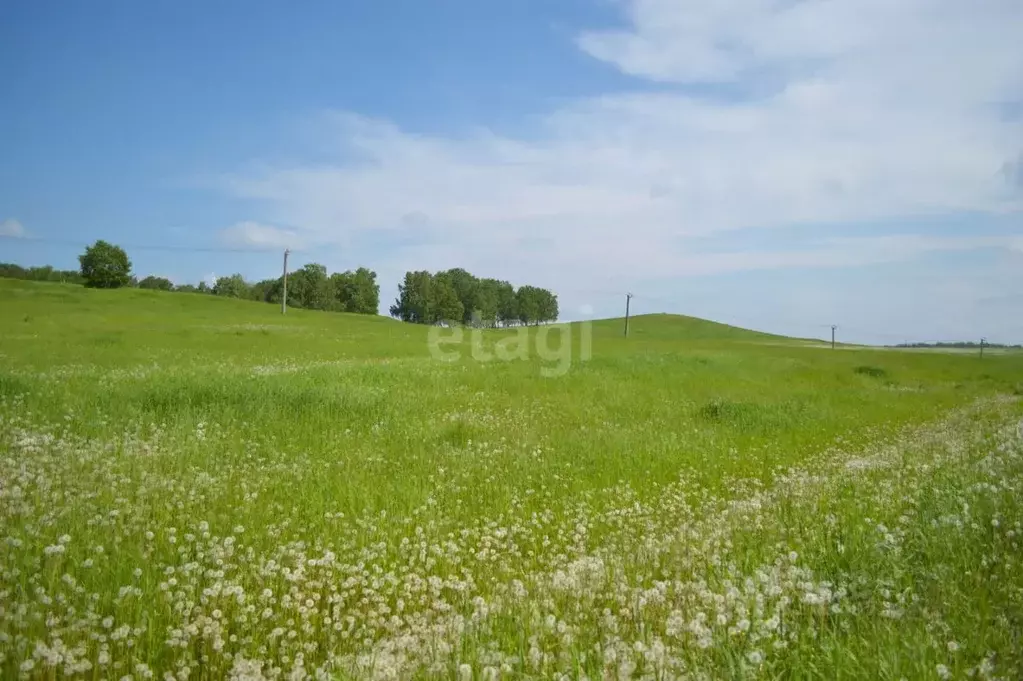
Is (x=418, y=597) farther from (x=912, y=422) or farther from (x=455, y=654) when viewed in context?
(x=912, y=422)

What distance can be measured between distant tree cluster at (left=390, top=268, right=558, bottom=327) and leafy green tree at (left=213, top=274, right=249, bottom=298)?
160 feet

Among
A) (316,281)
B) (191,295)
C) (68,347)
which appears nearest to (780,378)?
(68,347)

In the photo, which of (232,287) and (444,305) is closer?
(444,305)

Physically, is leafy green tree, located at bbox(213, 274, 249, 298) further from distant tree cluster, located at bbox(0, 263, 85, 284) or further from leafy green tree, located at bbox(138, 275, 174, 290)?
distant tree cluster, located at bbox(0, 263, 85, 284)

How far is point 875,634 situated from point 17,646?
5405 mm

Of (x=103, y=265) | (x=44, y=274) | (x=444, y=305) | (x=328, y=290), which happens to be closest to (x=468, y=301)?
(x=444, y=305)

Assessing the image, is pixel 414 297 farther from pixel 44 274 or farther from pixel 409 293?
pixel 44 274

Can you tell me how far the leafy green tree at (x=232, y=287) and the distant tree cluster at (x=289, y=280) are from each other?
6788 millimetres

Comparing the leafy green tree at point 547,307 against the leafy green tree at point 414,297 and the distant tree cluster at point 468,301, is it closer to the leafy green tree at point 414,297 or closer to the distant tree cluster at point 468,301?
the distant tree cluster at point 468,301

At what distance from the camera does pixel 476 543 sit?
6.62 meters

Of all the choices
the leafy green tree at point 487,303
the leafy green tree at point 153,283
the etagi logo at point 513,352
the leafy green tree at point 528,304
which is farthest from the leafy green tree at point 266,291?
the etagi logo at point 513,352

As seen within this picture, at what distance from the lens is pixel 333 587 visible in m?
4.92

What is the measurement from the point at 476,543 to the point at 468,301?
142617 millimetres

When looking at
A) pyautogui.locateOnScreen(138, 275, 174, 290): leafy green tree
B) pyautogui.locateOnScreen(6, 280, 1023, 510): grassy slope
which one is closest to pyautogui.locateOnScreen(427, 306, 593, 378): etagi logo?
pyautogui.locateOnScreen(6, 280, 1023, 510): grassy slope
